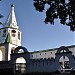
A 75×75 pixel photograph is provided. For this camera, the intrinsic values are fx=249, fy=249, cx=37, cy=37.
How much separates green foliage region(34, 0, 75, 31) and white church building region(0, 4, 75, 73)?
44.4 ft

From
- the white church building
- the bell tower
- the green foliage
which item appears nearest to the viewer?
the green foliage

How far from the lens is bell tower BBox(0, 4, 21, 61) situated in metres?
60.7

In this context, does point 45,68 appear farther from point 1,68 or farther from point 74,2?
point 74,2

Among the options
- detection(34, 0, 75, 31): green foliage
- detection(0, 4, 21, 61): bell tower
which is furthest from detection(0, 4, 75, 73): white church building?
detection(34, 0, 75, 31): green foliage

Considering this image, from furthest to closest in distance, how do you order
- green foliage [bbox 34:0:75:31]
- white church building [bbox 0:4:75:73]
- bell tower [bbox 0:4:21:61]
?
bell tower [bbox 0:4:21:61] < white church building [bbox 0:4:75:73] < green foliage [bbox 34:0:75:31]

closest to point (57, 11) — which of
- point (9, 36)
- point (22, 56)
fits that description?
point (22, 56)

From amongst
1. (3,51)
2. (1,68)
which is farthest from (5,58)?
(1,68)

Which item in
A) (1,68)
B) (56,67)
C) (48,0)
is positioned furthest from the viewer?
(1,68)

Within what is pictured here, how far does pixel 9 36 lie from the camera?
60.2 meters

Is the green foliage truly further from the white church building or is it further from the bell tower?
the bell tower

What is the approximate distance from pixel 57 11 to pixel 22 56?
16.7 m

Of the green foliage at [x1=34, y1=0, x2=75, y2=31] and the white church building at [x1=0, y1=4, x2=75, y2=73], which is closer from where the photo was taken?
the green foliage at [x1=34, y1=0, x2=75, y2=31]

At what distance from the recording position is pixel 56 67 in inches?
1262

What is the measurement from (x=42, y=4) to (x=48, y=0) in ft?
1.75
